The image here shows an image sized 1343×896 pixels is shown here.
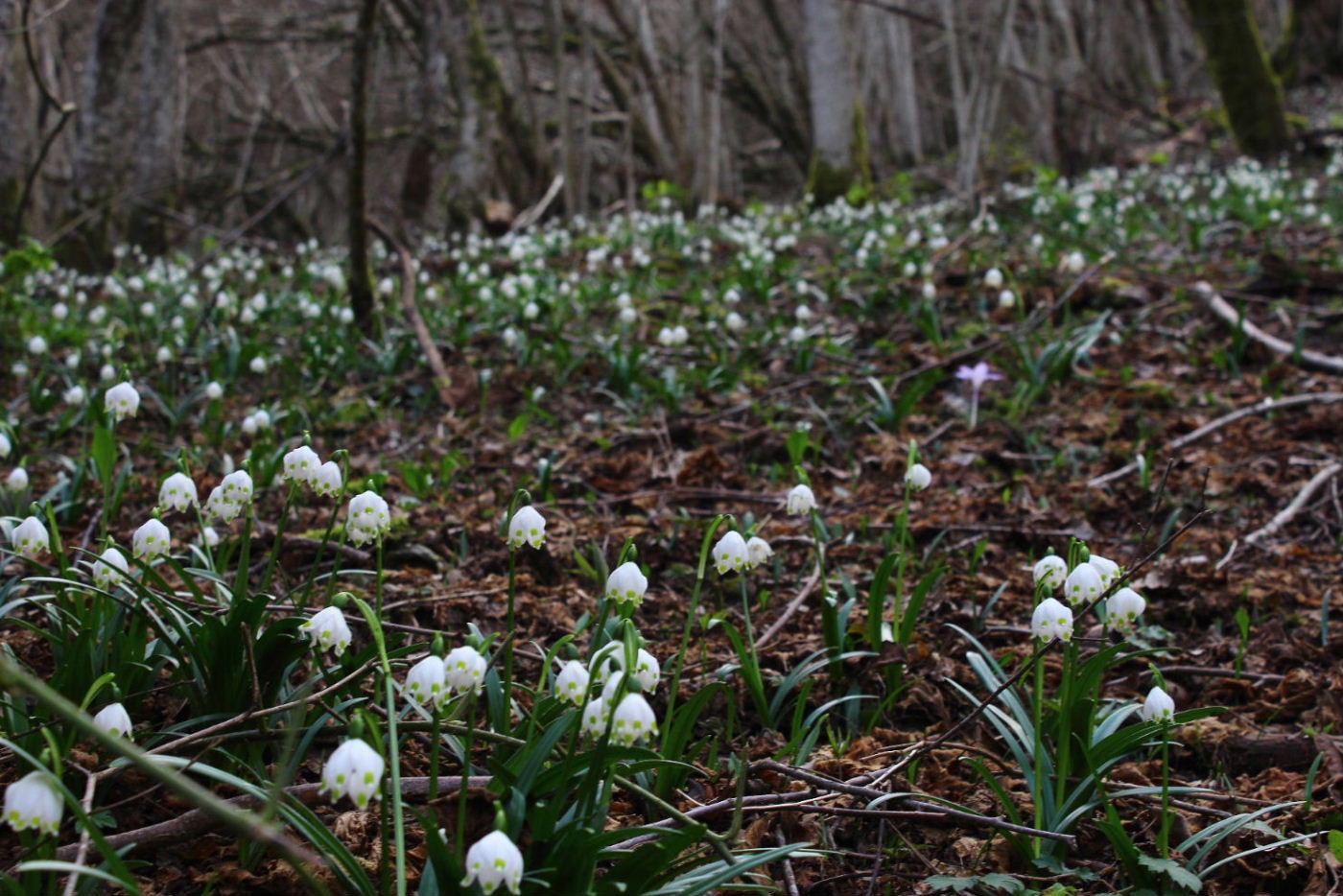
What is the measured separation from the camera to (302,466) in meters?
1.93

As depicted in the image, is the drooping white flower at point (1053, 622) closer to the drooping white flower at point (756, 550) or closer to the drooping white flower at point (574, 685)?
the drooping white flower at point (756, 550)

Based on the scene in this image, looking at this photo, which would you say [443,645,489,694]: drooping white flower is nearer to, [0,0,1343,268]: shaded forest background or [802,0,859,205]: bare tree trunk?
[0,0,1343,268]: shaded forest background

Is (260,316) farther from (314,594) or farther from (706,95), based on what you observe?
(706,95)

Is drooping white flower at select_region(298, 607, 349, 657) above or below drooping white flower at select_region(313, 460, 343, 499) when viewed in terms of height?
below

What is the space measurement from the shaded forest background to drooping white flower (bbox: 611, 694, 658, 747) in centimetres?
358

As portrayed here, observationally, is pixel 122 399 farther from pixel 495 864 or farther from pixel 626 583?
pixel 495 864

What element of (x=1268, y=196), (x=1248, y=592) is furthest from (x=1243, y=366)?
(x=1268, y=196)

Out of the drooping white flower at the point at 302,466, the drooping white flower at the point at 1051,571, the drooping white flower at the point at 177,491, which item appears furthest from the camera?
the drooping white flower at the point at 177,491

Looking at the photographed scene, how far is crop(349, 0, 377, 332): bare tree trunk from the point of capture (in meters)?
4.52

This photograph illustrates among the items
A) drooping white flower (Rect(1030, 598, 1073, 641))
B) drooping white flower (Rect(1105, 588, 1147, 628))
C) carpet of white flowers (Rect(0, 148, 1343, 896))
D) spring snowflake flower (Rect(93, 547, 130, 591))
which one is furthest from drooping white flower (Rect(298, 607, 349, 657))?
drooping white flower (Rect(1105, 588, 1147, 628))

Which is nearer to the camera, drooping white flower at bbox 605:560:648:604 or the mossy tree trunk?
drooping white flower at bbox 605:560:648:604

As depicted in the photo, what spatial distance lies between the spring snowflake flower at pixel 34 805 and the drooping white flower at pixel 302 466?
78 cm

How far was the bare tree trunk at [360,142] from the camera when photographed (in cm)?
452

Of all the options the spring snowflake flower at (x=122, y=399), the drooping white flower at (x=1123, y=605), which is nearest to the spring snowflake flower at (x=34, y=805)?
the spring snowflake flower at (x=122, y=399)
